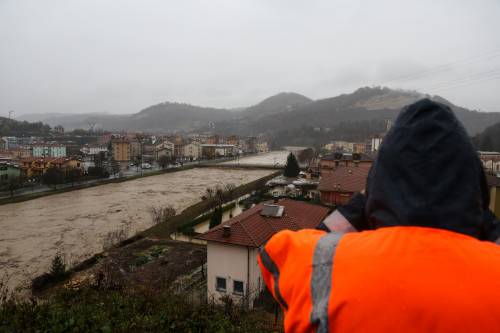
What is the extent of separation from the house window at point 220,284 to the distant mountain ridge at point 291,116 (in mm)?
44448

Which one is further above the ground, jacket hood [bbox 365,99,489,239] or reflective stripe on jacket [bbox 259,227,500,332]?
jacket hood [bbox 365,99,489,239]

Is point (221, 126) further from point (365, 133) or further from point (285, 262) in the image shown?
point (285, 262)

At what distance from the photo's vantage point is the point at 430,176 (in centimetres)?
45

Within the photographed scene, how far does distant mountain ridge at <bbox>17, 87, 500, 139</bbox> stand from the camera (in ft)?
215

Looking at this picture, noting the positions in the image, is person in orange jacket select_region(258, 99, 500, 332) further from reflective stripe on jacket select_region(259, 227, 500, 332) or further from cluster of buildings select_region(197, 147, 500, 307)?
cluster of buildings select_region(197, 147, 500, 307)

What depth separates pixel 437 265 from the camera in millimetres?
388

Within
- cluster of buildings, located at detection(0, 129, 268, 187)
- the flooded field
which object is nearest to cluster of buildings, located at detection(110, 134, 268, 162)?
cluster of buildings, located at detection(0, 129, 268, 187)

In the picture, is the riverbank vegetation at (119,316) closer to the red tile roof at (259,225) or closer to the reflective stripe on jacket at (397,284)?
the reflective stripe on jacket at (397,284)

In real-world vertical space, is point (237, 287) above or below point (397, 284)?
below

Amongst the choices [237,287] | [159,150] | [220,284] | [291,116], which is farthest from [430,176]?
[291,116]

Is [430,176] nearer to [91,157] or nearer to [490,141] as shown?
[91,157]

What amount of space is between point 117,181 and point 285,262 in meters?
22.1

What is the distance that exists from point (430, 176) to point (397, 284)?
0.50 ft

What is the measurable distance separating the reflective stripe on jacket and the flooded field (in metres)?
7.69
